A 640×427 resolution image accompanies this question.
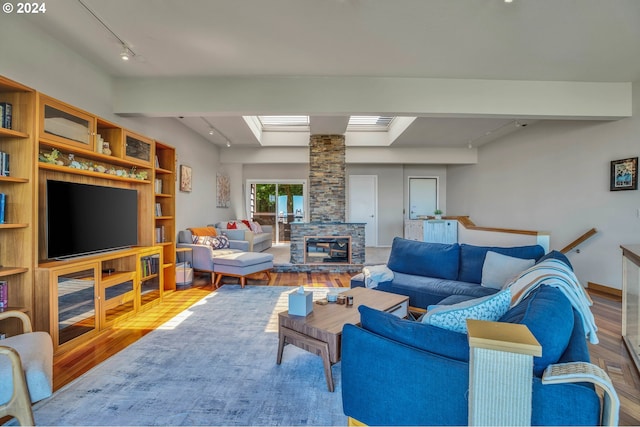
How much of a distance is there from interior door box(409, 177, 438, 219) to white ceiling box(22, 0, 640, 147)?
521cm

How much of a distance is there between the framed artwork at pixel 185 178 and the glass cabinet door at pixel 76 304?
284cm

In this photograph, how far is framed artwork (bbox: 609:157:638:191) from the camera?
3.96 m

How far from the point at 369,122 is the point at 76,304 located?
5699 mm

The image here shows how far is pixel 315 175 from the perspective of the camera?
6402 mm

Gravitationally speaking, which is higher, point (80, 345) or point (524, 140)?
point (524, 140)

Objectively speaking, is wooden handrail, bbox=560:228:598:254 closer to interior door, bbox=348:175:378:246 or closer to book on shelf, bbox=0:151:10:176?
interior door, bbox=348:175:378:246

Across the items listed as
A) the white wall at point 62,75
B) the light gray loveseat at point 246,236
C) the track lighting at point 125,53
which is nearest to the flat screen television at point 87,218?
the white wall at point 62,75

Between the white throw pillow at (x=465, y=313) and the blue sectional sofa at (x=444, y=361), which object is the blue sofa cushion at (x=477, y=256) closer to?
the blue sectional sofa at (x=444, y=361)

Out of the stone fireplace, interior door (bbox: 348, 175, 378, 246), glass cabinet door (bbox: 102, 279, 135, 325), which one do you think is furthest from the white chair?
interior door (bbox: 348, 175, 378, 246)

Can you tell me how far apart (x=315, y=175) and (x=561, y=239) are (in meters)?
4.64

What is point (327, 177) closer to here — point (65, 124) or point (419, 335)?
point (65, 124)

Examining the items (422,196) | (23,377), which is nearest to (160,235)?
(23,377)

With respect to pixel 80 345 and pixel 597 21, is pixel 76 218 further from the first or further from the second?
pixel 597 21

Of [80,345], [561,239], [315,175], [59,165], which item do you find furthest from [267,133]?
[561,239]
